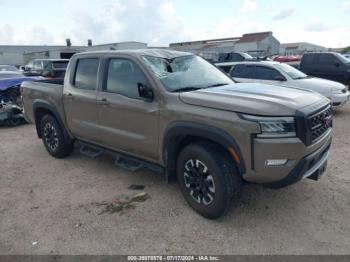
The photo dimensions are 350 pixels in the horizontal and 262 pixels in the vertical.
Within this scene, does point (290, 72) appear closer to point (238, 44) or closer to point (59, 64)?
point (59, 64)

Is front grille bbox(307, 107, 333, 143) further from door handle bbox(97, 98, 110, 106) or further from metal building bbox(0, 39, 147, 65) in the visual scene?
metal building bbox(0, 39, 147, 65)

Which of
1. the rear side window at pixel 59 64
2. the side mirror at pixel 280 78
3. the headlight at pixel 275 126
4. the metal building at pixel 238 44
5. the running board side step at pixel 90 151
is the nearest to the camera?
the headlight at pixel 275 126

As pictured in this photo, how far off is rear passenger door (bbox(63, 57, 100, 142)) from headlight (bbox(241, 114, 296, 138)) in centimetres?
256

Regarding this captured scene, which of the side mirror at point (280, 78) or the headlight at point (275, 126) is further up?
the side mirror at point (280, 78)

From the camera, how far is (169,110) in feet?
11.8

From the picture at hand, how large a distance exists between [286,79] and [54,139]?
658 centimetres

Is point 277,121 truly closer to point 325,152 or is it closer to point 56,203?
point 325,152

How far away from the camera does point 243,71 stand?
1009 centimetres

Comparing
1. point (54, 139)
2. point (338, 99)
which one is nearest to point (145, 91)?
point (54, 139)

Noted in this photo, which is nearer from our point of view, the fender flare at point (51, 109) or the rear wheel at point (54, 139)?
the fender flare at point (51, 109)

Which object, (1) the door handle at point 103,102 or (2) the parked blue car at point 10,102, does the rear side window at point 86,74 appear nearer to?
(1) the door handle at point 103,102

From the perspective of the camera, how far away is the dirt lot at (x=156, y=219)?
3117mm

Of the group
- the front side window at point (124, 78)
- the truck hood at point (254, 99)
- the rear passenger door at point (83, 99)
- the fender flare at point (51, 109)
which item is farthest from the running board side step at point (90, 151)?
the truck hood at point (254, 99)

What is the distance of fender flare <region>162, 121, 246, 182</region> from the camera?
123 inches
